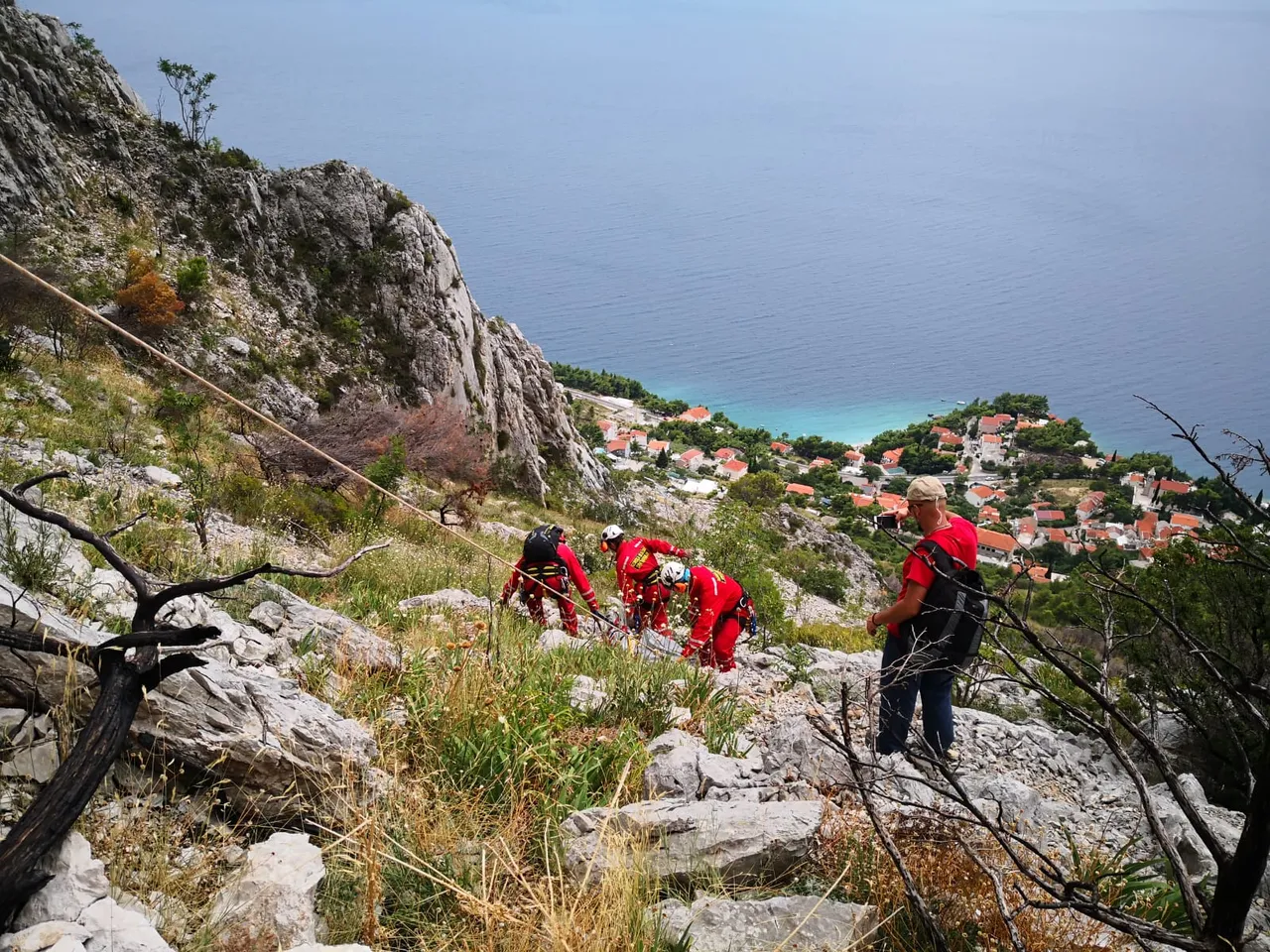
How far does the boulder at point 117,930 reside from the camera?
2113 millimetres

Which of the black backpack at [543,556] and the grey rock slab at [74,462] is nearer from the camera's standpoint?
the black backpack at [543,556]

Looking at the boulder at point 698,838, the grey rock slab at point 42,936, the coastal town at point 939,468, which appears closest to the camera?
the grey rock slab at point 42,936

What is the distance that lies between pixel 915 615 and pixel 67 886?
3.89 metres

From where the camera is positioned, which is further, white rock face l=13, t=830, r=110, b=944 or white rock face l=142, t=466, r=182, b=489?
white rock face l=142, t=466, r=182, b=489

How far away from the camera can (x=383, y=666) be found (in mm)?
4371

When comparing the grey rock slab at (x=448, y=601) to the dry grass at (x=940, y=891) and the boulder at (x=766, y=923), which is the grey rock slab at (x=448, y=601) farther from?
the boulder at (x=766, y=923)

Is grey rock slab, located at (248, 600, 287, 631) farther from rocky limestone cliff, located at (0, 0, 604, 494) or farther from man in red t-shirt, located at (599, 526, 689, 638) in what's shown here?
rocky limestone cliff, located at (0, 0, 604, 494)

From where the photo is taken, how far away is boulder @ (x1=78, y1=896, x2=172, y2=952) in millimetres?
2113

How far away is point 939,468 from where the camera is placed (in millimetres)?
66625

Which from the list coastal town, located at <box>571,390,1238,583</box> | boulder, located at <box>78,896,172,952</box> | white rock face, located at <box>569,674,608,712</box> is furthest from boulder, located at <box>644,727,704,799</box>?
coastal town, located at <box>571,390,1238,583</box>

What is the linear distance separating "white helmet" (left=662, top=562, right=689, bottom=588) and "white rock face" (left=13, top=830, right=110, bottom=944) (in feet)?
14.9

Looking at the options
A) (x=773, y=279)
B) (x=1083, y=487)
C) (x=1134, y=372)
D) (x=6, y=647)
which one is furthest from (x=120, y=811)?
(x=773, y=279)

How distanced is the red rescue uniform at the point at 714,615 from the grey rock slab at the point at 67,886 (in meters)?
4.61

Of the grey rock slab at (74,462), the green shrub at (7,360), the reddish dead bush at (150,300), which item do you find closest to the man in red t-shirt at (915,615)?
the grey rock slab at (74,462)
